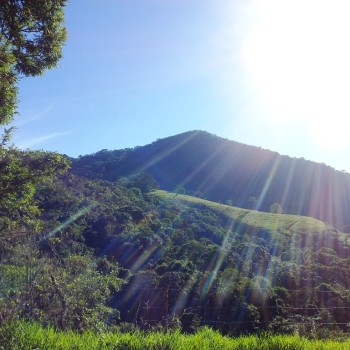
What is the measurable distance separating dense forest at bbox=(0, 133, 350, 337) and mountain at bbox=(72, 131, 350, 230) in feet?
3.27

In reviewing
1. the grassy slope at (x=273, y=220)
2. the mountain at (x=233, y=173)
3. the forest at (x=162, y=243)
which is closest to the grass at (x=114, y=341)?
the forest at (x=162, y=243)

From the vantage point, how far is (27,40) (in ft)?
22.0

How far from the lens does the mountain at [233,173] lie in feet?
222

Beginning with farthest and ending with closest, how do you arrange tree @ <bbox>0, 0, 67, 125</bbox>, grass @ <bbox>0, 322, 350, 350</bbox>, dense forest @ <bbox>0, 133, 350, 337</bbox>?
dense forest @ <bbox>0, 133, 350, 337</bbox> < tree @ <bbox>0, 0, 67, 125</bbox> < grass @ <bbox>0, 322, 350, 350</bbox>

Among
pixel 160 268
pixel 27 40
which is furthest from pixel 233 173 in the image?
pixel 27 40

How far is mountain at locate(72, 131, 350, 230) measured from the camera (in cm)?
6769

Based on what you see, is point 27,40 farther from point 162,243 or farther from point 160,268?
point 162,243

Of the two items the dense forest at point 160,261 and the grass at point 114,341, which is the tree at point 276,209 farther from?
the grass at point 114,341

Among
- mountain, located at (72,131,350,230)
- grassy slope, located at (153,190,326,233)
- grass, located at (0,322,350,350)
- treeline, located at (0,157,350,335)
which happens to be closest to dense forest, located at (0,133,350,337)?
treeline, located at (0,157,350,335)

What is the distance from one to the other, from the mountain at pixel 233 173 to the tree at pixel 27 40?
58.7 metres

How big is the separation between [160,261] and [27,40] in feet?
108

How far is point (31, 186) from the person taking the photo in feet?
22.5

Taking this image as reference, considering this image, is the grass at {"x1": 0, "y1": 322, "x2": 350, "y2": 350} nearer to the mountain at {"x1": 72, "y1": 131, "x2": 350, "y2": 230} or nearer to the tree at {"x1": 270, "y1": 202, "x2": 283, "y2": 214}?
the mountain at {"x1": 72, "y1": 131, "x2": 350, "y2": 230}

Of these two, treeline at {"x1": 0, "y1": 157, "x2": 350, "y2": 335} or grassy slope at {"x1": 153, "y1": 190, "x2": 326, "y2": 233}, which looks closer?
treeline at {"x1": 0, "y1": 157, "x2": 350, "y2": 335}
